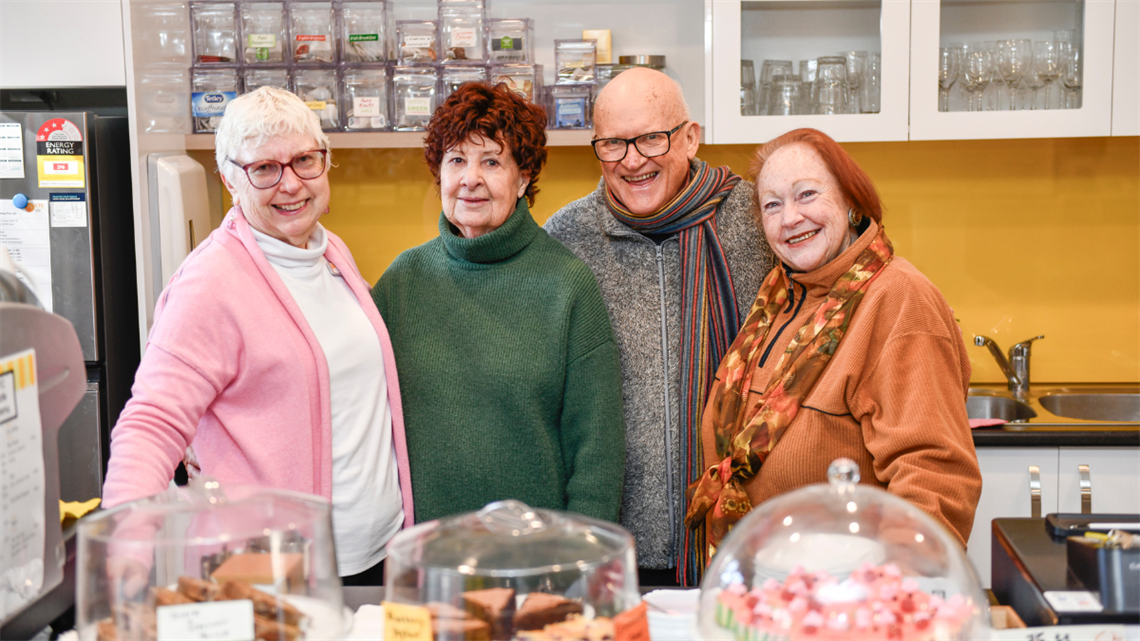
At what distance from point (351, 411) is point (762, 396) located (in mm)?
717

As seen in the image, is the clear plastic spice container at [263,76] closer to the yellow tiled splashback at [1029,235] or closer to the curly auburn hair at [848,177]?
the yellow tiled splashback at [1029,235]

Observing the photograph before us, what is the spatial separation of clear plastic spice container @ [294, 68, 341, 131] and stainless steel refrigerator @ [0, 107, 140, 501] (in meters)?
0.50

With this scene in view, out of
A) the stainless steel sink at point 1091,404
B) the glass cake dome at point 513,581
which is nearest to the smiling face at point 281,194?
the glass cake dome at point 513,581

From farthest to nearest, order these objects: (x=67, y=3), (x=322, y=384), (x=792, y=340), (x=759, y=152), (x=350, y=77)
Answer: (x=350, y=77) → (x=67, y=3) → (x=759, y=152) → (x=792, y=340) → (x=322, y=384)

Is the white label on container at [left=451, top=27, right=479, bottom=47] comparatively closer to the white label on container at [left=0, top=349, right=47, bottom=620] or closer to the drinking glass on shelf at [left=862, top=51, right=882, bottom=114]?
the drinking glass on shelf at [left=862, top=51, right=882, bottom=114]

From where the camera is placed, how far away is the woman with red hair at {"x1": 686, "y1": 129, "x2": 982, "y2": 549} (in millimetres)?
1373

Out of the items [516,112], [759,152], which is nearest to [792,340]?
[759,152]

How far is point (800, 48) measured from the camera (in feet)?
8.35

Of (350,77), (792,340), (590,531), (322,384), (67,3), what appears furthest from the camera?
(350,77)

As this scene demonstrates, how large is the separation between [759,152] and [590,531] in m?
1.02

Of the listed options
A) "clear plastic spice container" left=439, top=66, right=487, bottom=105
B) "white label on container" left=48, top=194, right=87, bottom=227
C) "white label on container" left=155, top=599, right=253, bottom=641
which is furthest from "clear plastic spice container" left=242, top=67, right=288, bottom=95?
"white label on container" left=155, top=599, right=253, bottom=641

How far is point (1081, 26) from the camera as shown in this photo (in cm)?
243

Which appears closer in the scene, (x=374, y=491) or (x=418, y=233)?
(x=374, y=491)

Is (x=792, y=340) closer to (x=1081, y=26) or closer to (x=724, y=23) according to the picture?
(x=724, y=23)
